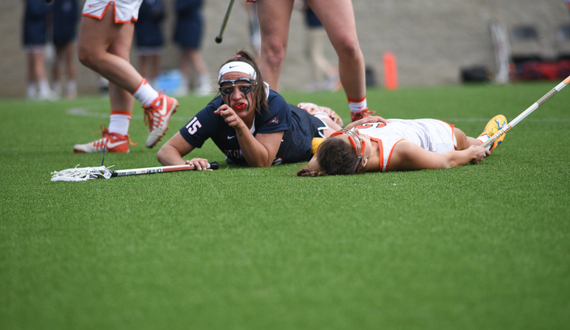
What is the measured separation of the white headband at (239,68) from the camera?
2576 millimetres

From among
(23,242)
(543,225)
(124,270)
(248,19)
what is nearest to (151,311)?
(124,270)

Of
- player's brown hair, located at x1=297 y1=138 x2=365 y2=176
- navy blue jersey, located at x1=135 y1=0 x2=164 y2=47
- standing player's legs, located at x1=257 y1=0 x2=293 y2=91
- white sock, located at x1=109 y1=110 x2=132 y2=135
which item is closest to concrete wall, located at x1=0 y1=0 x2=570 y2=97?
navy blue jersey, located at x1=135 y1=0 x2=164 y2=47

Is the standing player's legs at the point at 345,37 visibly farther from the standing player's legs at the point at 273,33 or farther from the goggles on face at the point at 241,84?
the goggles on face at the point at 241,84

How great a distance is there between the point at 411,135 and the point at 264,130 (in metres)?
0.70

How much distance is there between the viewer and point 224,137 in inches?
106

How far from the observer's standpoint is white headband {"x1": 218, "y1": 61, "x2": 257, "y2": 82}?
8.45 ft

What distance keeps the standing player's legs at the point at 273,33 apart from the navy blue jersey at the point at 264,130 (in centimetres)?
44

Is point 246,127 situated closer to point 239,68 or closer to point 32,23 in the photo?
point 239,68

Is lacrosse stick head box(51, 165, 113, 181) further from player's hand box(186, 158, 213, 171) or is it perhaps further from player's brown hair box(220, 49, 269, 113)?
player's brown hair box(220, 49, 269, 113)

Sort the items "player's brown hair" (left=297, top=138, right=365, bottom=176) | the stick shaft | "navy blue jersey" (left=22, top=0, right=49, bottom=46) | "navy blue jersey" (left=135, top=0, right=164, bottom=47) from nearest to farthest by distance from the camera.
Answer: "player's brown hair" (left=297, top=138, right=365, bottom=176)
the stick shaft
"navy blue jersey" (left=22, top=0, right=49, bottom=46)
"navy blue jersey" (left=135, top=0, right=164, bottom=47)

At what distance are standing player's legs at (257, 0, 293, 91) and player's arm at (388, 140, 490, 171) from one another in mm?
1013

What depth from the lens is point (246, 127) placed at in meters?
2.49

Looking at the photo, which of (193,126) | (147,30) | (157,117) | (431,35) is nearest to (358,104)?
(193,126)

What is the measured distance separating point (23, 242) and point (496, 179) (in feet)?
5.61
